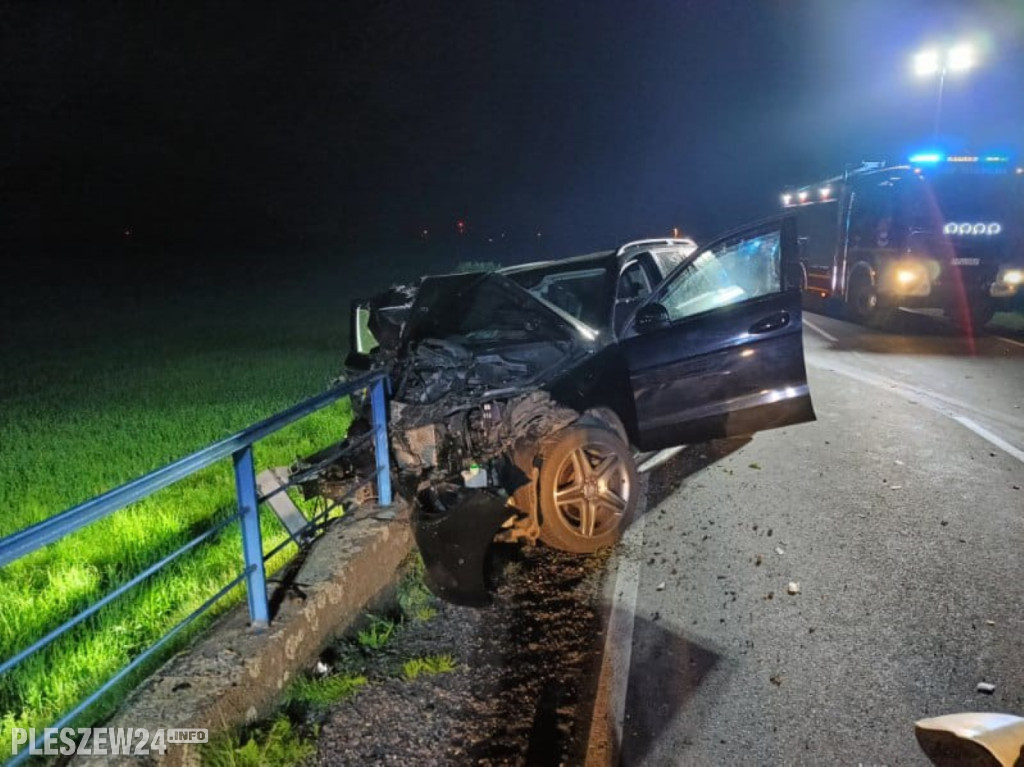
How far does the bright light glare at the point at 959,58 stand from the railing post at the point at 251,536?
22.7 m

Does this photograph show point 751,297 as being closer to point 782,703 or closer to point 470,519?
point 470,519

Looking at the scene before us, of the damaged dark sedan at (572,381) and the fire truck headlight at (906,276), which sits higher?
the fire truck headlight at (906,276)

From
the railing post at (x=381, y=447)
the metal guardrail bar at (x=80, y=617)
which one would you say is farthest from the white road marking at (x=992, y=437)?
the metal guardrail bar at (x=80, y=617)

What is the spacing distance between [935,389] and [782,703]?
6417mm

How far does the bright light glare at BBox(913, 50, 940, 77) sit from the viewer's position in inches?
766

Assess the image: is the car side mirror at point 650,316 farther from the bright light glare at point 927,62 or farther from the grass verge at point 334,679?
the bright light glare at point 927,62

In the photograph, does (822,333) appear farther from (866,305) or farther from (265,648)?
(265,648)

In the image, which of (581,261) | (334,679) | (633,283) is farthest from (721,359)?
(334,679)

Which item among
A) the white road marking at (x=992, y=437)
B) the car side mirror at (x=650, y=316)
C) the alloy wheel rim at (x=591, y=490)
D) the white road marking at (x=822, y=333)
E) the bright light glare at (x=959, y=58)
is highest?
the bright light glare at (x=959, y=58)

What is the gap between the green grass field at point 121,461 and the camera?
332 cm

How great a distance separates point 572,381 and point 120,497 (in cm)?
286

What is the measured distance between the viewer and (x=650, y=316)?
479 cm

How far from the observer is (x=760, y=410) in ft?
16.5

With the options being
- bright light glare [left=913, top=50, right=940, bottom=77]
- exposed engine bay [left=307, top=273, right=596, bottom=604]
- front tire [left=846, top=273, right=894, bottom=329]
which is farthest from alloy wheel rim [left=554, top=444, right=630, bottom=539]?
bright light glare [left=913, top=50, right=940, bottom=77]
